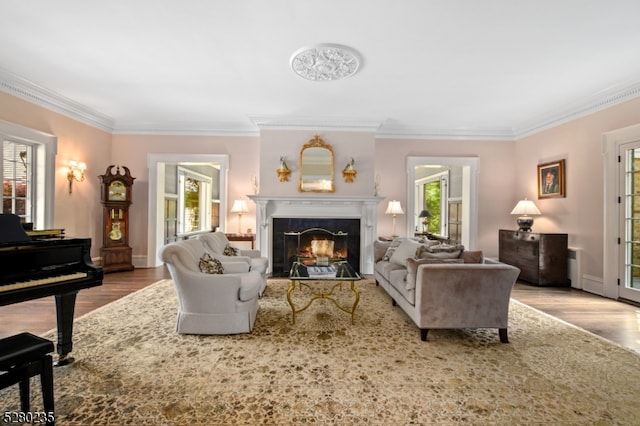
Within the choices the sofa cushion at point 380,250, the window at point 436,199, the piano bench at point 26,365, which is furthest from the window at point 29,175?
the window at point 436,199

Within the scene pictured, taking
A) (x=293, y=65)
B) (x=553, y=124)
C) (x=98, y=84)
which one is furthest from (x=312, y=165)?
(x=553, y=124)

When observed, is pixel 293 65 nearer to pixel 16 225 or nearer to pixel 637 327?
Answer: pixel 16 225

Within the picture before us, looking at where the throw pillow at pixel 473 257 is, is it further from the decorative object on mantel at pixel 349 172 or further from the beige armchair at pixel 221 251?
the decorative object on mantel at pixel 349 172

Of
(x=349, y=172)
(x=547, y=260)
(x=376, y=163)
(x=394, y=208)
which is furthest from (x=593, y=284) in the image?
(x=349, y=172)

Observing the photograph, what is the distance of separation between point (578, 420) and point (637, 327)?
2.30 meters

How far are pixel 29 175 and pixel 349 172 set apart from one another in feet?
16.6

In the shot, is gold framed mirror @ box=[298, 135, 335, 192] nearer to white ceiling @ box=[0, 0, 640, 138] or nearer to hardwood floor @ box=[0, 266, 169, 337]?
white ceiling @ box=[0, 0, 640, 138]

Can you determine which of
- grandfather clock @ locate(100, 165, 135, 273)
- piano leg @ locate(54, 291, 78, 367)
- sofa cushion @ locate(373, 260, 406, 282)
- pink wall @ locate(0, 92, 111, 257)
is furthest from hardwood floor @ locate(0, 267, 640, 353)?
sofa cushion @ locate(373, 260, 406, 282)

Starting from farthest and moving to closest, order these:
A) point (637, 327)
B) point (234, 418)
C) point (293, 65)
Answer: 1. point (293, 65)
2. point (637, 327)
3. point (234, 418)

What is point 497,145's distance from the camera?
5898mm

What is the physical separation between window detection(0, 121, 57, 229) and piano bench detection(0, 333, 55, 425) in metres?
3.68

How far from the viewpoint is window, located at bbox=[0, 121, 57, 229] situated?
159 inches

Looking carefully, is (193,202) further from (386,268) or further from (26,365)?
(26,365)

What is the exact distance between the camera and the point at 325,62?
3.32m
